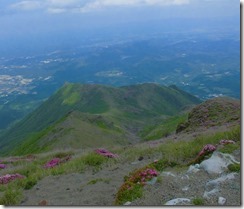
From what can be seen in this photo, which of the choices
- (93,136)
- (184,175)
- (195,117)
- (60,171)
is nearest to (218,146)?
(184,175)

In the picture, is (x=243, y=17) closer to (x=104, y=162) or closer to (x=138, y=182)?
(x=138, y=182)

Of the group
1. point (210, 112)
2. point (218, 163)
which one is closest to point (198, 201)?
point (218, 163)

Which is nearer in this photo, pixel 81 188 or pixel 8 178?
pixel 81 188

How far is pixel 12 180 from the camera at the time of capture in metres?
19.4

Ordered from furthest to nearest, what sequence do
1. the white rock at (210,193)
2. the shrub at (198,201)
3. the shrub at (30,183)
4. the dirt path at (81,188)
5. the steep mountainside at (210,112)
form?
the steep mountainside at (210,112)
the shrub at (30,183)
the dirt path at (81,188)
the white rock at (210,193)
the shrub at (198,201)

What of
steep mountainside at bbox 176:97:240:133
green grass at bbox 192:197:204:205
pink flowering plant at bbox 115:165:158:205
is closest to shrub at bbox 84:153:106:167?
pink flowering plant at bbox 115:165:158:205

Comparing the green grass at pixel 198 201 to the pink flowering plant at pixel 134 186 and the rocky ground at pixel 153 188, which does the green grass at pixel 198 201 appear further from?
the pink flowering plant at pixel 134 186

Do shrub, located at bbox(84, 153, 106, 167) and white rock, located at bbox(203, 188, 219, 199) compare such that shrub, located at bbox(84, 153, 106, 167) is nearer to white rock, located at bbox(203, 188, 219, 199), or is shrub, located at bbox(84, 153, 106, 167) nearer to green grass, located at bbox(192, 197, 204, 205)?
white rock, located at bbox(203, 188, 219, 199)

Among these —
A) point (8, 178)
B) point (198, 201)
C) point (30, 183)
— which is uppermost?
point (198, 201)

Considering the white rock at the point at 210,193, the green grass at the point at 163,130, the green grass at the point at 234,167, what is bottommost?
the green grass at the point at 163,130

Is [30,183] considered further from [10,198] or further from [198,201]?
[198,201]

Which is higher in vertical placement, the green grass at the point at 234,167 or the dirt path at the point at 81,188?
the green grass at the point at 234,167

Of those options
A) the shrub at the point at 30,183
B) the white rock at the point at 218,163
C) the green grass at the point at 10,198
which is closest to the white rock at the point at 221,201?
the white rock at the point at 218,163

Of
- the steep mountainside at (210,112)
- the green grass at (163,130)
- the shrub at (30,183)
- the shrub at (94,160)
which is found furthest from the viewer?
the green grass at (163,130)
